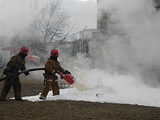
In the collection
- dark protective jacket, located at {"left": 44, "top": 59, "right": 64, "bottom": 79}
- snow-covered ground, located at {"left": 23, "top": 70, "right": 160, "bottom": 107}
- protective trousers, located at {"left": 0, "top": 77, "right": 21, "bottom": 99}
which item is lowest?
snow-covered ground, located at {"left": 23, "top": 70, "right": 160, "bottom": 107}

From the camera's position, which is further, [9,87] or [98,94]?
[98,94]

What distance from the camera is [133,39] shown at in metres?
12.6

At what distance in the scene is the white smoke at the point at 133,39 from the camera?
1181cm

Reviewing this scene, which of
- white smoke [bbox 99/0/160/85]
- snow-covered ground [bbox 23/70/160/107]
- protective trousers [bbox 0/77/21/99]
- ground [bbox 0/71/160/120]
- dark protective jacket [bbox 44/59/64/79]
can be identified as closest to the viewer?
ground [bbox 0/71/160/120]

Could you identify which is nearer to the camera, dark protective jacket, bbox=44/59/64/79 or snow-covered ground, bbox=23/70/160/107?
snow-covered ground, bbox=23/70/160/107

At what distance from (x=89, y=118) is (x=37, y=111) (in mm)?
1468

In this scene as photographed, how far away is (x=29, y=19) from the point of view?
53.3 ft

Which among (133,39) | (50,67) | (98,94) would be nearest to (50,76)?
Result: (50,67)

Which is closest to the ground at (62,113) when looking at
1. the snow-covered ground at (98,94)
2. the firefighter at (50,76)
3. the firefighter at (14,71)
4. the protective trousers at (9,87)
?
the protective trousers at (9,87)

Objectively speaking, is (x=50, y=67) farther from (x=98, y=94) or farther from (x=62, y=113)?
(x=62, y=113)

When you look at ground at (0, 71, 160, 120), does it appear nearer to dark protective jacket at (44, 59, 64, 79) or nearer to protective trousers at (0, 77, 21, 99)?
protective trousers at (0, 77, 21, 99)

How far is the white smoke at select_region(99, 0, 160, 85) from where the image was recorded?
11.8 metres

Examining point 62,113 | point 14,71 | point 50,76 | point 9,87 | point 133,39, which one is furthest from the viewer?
point 133,39

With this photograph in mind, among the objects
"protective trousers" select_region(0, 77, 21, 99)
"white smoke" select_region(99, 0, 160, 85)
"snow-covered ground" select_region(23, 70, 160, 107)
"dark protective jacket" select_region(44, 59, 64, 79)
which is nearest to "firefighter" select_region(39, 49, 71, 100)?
"dark protective jacket" select_region(44, 59, 64, 79)
